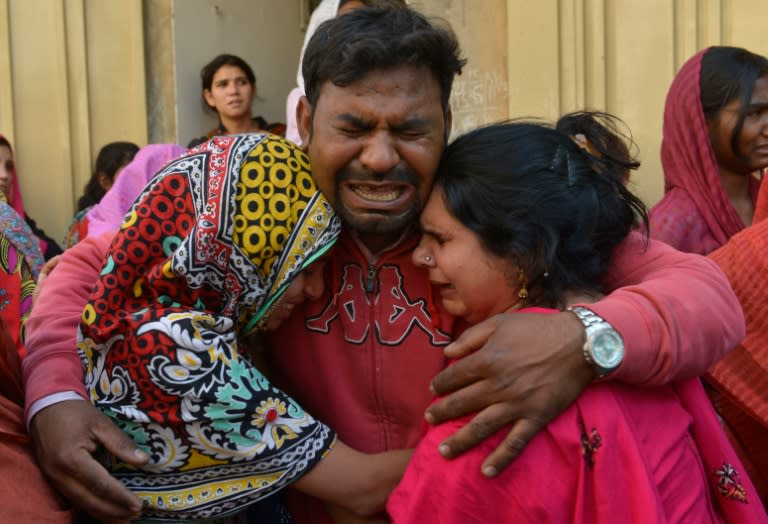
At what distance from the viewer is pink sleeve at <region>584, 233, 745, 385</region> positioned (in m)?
1.62

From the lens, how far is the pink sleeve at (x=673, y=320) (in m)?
1.62

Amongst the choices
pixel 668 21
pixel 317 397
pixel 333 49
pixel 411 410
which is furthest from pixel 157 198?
pixel 668 21

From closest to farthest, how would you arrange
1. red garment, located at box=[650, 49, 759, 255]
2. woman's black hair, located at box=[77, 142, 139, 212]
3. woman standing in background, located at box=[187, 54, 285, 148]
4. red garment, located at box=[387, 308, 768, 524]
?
1. red garment, located at box=[387, 308, 768, 524]
2. red garment, located at box=[650, 49, 759, 255]
3. woman's black hair, located at box=[77, 142, 139, 212]
4. woman standing in background, located at box=[187, 54, 285, 148]

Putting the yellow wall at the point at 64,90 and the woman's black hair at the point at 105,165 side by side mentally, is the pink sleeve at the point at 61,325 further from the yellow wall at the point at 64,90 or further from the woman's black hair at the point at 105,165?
the yellow wall at the point at 64,90

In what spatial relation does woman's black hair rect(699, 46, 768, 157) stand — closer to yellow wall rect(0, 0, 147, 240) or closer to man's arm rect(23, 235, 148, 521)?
man's arm rect(23, 235, 148, 521)

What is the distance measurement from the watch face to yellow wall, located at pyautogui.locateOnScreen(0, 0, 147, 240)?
189 inches

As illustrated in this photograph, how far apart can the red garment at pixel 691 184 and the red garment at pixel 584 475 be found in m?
1.90

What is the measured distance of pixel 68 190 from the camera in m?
5.81

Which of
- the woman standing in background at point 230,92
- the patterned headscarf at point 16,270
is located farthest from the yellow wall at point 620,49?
the patterned headscarf at point 16,270

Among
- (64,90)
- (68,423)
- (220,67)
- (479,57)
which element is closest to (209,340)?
(68,423)

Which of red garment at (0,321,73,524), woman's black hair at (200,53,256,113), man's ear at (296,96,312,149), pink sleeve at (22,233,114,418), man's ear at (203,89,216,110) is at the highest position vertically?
woman's black hair at (200,53,256,113)

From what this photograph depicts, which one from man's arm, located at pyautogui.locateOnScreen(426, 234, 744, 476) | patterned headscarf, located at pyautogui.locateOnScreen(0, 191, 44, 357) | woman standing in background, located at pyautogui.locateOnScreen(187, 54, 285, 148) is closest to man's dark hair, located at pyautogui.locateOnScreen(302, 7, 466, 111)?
man's arm, located at pyautogui.locateOnScreen(426, 234, 744, 476)

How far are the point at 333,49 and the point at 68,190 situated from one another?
4441 millimetres

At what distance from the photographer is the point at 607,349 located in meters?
1.61
